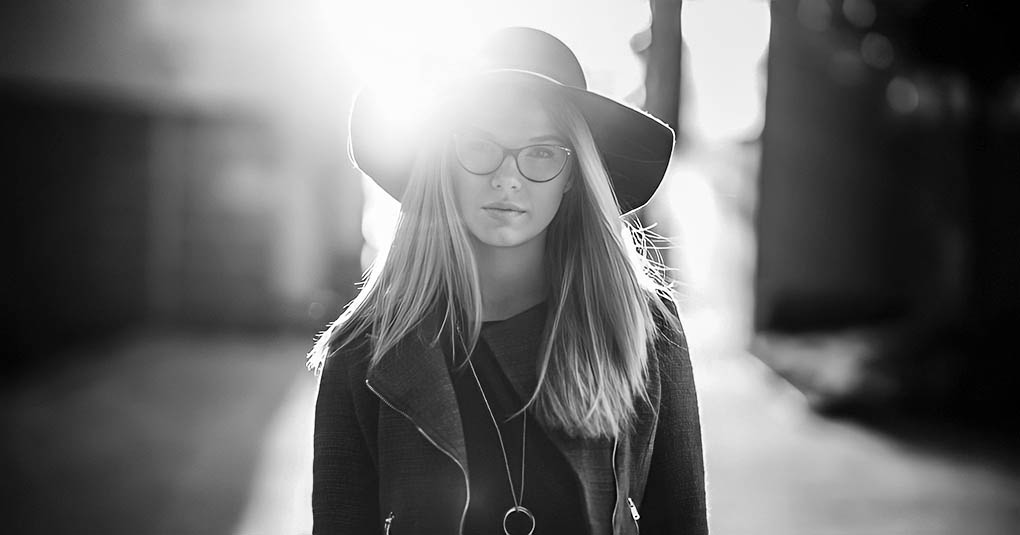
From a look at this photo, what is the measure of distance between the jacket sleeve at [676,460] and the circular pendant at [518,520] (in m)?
0.23

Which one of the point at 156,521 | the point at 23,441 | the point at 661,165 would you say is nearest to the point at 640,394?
the point at 661,165

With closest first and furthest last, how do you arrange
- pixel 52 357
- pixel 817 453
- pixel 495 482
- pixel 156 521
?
pixel 495 482, pixel 156 521, pixel 817 453, pixel 52 357

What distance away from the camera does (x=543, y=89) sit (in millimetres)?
1452

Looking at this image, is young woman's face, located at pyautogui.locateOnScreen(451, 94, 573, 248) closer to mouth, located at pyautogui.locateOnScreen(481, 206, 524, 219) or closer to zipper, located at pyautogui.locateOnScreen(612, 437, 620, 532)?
mouth, located at pyautogui.locateOnScreen(481, 206, 524, 219)

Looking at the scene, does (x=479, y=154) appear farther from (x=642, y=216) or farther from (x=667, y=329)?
(x=642, y=216)

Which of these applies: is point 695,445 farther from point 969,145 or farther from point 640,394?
point 969,145

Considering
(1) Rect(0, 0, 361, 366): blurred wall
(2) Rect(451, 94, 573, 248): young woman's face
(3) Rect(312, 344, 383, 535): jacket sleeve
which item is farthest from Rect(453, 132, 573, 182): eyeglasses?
(1) Rect(0, 0, 361, 366): blurred wall

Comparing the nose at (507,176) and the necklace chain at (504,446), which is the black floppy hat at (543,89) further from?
the necklace chain at (504,446)

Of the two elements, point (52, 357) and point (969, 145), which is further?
point (52, 357)

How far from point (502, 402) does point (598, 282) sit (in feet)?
0.81

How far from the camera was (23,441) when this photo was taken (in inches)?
222

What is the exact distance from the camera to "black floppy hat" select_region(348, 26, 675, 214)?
144cm

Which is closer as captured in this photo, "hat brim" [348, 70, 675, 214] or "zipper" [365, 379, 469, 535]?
"zipper" [365, 379, 469, 535]

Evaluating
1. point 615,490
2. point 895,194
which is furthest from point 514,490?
point 895,194
